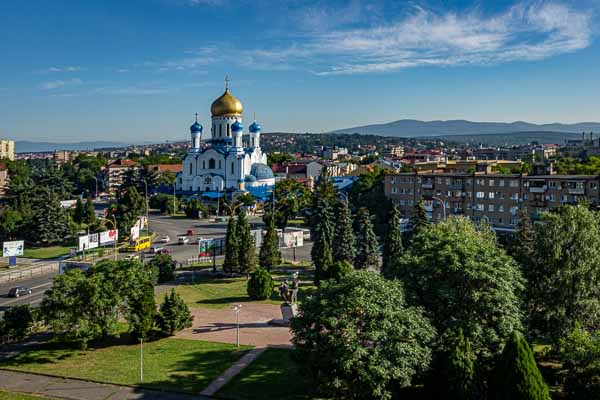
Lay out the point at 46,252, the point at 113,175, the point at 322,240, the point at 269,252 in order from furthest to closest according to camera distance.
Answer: the point at 113,175 → the point at 46,252 → the point at 269,252 → the point at 322,240

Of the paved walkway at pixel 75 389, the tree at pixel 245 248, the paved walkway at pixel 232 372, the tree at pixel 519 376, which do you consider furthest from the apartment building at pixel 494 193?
the paved walkway at pixel 75 389

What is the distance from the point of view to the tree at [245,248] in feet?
143

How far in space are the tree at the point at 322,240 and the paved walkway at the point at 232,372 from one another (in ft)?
41.0

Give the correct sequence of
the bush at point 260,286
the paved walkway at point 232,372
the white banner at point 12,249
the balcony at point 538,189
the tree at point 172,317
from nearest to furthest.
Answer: the paved walkway at point 232,372 < the tree at point 172,317 < the bush at point 260,286 < the white banner at point 12,249 < the balcony at point 538,189

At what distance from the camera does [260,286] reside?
37.8 meters

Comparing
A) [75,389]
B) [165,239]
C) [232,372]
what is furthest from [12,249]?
[232,372]

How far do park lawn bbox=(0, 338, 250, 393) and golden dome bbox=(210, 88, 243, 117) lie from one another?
70638 mm

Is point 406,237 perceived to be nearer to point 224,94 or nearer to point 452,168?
point 452,168

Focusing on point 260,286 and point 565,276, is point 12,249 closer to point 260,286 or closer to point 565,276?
point 260,286

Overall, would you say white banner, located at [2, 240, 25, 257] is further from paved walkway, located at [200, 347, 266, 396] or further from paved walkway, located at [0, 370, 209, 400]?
paved walkway, located at [200, 347, 266, 396]

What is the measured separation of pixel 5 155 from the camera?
561ft

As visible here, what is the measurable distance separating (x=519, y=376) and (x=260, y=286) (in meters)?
22.1

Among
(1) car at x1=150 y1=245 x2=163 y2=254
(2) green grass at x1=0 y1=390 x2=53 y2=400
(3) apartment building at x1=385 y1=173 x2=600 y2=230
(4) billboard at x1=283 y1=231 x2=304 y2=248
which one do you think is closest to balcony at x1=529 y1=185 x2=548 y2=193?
(3) apartment building at x1=385 y1=173 x2=600 y2=230

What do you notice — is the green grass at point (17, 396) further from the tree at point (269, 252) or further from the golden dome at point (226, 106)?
the golden dome at point (226, 106)
